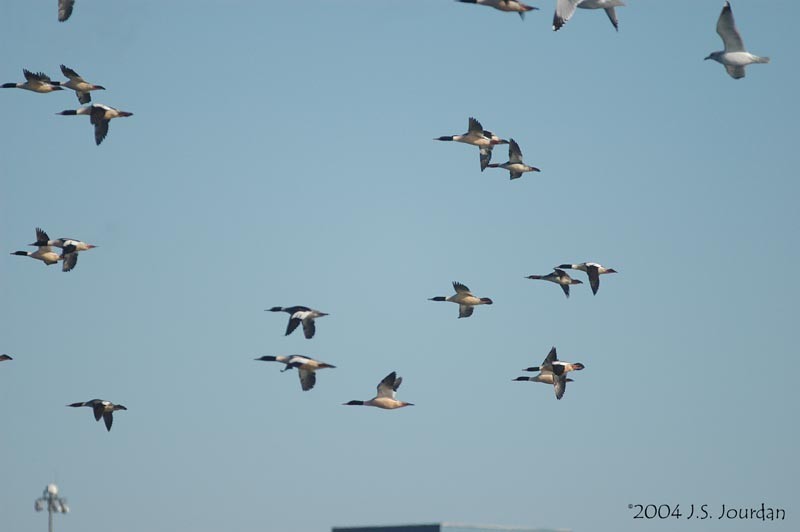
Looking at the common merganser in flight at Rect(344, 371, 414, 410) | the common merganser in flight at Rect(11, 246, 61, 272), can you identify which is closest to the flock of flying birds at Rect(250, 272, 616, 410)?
the common merganser in flight at Rect(344, 371, 414, 410)

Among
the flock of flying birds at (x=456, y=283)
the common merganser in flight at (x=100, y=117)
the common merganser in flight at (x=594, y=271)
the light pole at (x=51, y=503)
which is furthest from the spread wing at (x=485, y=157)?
the light pole at (x=51, y=503)

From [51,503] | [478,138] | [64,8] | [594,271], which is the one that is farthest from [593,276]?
[51,503]

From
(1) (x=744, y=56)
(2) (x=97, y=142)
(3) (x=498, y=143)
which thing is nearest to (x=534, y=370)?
(3) (x=498, y=143)

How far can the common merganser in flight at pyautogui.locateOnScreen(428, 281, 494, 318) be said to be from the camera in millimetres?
65188

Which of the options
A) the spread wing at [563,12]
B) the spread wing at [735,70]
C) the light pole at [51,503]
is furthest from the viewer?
the light pole at [51,503]

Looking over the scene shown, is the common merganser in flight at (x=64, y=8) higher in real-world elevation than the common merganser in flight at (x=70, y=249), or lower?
higher

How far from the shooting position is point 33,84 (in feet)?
207

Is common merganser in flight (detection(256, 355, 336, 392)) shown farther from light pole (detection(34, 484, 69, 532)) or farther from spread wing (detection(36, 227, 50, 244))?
light pole (detection(34, 484, 69, 532))

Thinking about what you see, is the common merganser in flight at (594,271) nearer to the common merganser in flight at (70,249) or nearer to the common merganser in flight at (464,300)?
the common merganser in flight at (464,300)

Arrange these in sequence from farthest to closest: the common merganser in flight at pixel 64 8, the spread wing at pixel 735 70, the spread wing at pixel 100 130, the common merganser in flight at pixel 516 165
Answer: the common merganser in flight at pixel 516 165
the spread wing at pixel 100 130
the spread wing at pixel 735 70
the common merganser in flight at pixel 64 8

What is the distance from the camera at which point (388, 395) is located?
6128cm

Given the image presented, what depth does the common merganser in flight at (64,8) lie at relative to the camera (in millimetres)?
56906

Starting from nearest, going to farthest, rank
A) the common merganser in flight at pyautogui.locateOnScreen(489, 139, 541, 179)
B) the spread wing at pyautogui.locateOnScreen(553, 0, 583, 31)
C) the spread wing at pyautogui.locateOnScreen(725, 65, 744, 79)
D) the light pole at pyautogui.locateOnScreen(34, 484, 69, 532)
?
the spread wing at pyautogui.locateOnScreen(553, 0, 583, 31)
the spread wing at pyautogui.locateOnScreen(725, 65, 744, 79)
the common merganser in flight at pyautogui.locateOnScreen(489, 139, 541, 179)
the light pole at pyautogui.locateOnScreen(34, 484, 69, 532)

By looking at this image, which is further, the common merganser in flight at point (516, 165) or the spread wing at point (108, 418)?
the common merganser in flight at point (516, 165)
